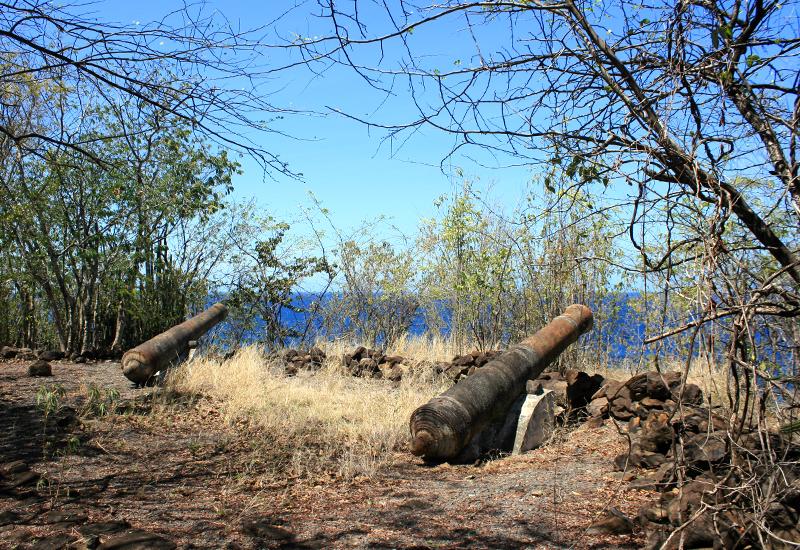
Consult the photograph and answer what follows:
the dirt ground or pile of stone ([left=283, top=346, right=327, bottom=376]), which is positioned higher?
pile of stone ([left=283, top=346, right=327, bottom=376])

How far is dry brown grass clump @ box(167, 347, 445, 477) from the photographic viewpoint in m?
6.59

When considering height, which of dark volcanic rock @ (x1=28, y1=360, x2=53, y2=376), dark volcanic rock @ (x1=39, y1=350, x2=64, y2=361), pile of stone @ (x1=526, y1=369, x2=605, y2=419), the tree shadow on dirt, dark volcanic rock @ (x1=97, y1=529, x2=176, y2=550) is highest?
dark volcanic rock @ (x1=39, y1=350, x2=64, y2=361)

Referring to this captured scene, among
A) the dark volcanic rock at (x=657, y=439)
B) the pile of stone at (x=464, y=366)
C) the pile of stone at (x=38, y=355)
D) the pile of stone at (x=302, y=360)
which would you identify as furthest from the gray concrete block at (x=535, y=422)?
the pile of stone at (x=38, y=355)

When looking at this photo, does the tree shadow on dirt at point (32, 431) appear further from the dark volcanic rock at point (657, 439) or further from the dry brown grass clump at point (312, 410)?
the dark volcanic rock at point (657, 439)

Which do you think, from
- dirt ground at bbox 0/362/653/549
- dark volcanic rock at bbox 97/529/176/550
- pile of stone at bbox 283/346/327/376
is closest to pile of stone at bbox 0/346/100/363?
pile of stone at bbox 283/346/327/376

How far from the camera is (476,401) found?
270 inches

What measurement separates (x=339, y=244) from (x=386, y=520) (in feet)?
39.9

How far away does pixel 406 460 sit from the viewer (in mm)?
6801

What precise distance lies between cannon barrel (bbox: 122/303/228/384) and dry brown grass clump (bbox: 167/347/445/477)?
0.37 metres

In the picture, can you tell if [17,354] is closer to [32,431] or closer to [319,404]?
[32,431]

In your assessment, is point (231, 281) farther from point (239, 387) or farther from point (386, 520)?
point (386, 520)

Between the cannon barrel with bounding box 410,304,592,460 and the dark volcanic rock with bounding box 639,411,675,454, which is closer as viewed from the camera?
the dark volcanic rock with bounding box 639,411,675,454

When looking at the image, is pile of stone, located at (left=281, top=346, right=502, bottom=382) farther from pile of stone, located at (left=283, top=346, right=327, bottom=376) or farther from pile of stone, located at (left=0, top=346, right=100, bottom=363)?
pile of stone, located at (left=0, top=346, right=100, bottom=363)

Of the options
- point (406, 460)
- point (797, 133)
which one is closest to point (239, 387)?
point (406, 460)
